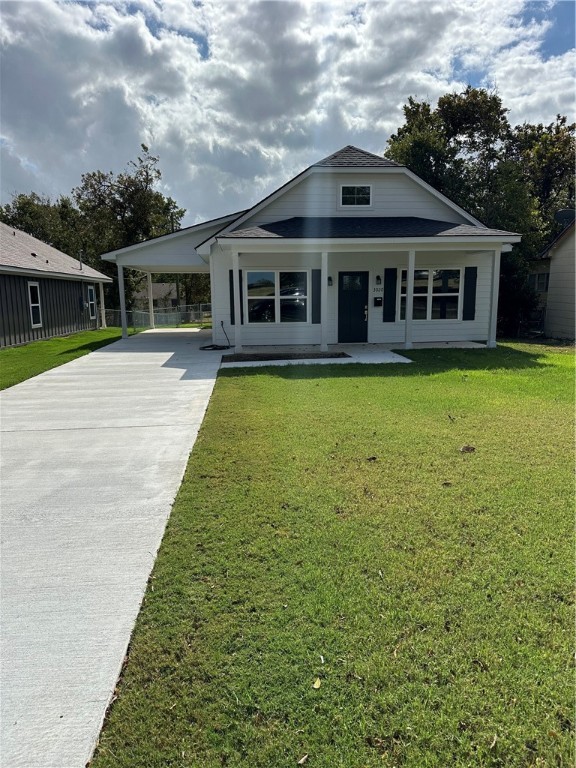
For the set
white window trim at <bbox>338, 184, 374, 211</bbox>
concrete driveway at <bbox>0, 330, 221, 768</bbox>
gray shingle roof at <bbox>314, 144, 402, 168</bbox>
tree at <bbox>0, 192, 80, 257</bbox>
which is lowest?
concrete driveway at <bbox>0, 330, 221, 768</bbox>

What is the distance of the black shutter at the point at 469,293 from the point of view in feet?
48.0

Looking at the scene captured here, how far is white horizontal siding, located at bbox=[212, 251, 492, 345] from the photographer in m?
13.7

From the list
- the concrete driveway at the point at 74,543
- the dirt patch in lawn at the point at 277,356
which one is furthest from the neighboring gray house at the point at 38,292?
the concrete driveway at the point at 74,543

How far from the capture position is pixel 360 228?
13.0m

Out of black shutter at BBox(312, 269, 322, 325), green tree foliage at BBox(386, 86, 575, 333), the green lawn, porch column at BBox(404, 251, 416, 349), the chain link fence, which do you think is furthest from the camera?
the chain link fence

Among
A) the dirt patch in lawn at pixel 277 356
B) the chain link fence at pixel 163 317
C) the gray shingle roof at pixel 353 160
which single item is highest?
the gray shingle roof at pixel 353 160

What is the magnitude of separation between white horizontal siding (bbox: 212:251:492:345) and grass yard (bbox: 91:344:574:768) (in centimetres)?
906

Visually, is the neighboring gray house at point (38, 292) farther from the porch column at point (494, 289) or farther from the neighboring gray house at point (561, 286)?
the neighboring gray house at point (561, 286)

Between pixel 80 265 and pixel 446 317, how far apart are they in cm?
1725

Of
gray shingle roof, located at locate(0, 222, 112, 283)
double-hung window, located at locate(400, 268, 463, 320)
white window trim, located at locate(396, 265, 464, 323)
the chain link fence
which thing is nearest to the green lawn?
gray shingle roof, located at locate(0, 222, 112, 283)

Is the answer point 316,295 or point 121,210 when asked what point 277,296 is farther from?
point 121,210

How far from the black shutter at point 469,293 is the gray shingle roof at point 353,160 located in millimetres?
3828

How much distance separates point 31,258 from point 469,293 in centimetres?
1539

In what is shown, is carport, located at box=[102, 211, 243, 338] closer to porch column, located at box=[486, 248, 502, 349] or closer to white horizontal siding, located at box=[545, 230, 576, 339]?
porch column, located at box=[486, 248, 502, 349]
